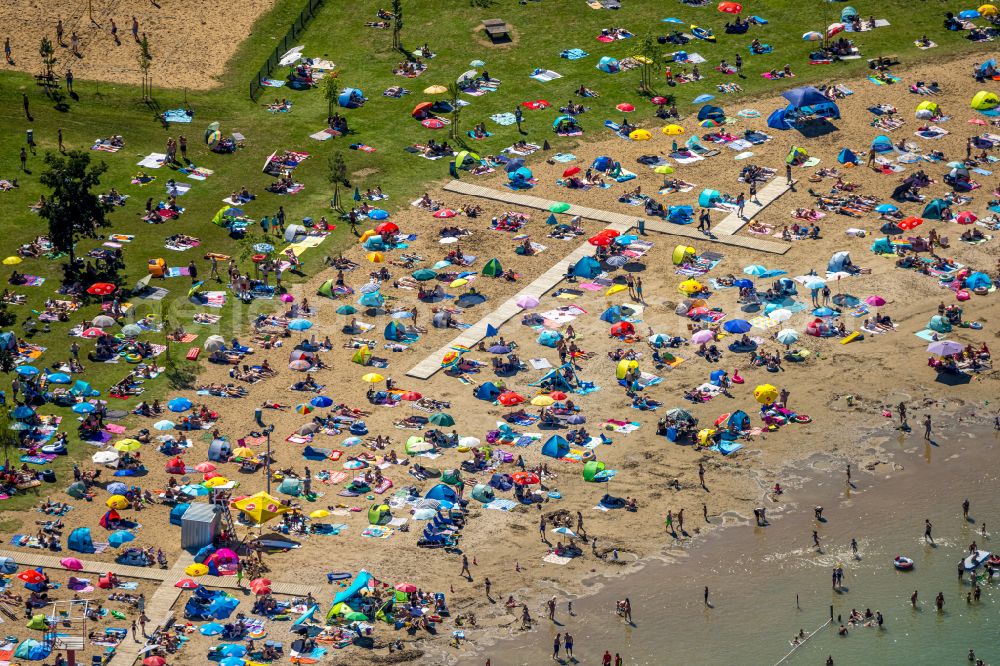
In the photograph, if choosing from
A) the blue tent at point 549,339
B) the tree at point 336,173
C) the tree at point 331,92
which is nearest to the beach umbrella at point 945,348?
the blue tent at point 549,339

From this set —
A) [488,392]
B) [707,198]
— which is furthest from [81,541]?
[707,198]

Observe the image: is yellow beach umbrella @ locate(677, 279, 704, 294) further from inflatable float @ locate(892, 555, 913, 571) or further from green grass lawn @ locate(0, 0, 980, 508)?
inflatable float @ locate(892, 555, 913, 571)

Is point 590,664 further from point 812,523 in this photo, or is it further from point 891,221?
point 891,221

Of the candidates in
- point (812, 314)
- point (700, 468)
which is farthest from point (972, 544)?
point (812, 314)

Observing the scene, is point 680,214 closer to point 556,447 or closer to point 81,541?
point 556,447

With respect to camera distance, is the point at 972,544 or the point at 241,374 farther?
the point at 241,374

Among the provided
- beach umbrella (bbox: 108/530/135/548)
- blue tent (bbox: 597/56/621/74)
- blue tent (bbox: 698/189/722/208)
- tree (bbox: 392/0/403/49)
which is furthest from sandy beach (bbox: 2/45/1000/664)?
tree (bbox: 392/0/403/49)
